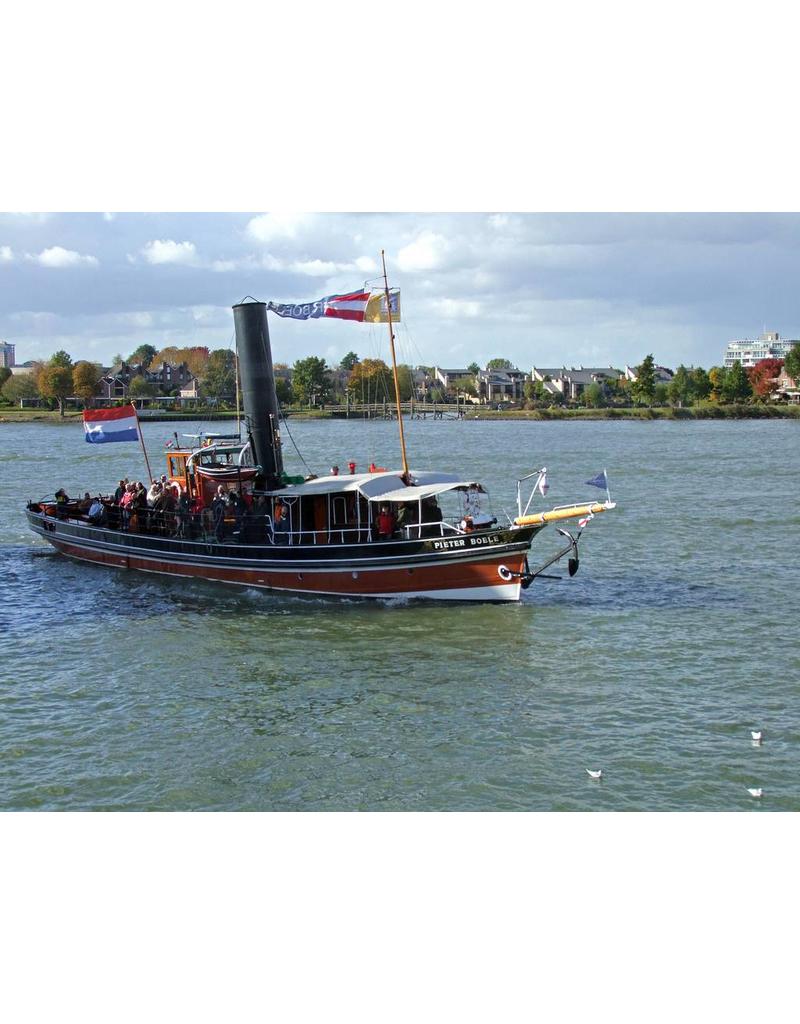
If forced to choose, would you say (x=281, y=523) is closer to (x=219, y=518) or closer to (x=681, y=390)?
(x=219, y=518)

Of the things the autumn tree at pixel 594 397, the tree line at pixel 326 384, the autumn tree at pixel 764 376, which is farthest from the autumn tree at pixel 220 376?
the autumn tree at pixel 764 376

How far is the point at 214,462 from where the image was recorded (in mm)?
28094

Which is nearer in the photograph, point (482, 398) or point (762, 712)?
point (762, 712)

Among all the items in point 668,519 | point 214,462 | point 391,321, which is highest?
point 391,321

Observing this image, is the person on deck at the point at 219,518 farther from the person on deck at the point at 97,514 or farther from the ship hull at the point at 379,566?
the person on deck at the point at 97,514

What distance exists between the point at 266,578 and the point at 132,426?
7452mm

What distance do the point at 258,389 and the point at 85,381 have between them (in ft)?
419

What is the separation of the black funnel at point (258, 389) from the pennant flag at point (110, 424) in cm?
367

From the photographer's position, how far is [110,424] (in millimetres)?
29969

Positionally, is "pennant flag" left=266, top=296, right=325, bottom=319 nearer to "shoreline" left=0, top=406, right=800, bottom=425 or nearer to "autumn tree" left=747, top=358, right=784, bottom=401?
"shoreline" left=0, top=406, right=800, bottom=425

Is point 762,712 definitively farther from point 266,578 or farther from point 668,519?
point 668,519

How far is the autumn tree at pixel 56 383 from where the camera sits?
14275 centimetres

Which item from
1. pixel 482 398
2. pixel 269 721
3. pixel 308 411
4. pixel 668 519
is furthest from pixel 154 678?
pixel 482 398

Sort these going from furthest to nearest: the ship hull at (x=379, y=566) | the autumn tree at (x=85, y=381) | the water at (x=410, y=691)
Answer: the autumn tree at (x=85, y=381)
the ship hull at (x=379, y=566)
the water at (x=410, y=691)
